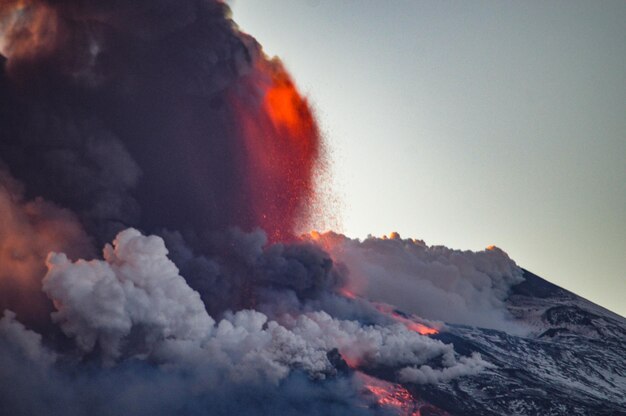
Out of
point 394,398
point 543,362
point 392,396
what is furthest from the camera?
point 543,362

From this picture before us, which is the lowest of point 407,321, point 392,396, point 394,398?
point 394,398

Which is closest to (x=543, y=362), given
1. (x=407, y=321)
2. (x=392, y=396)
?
(x=407, y=321)

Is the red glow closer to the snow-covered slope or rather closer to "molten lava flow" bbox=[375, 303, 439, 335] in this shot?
the snow-covered slope

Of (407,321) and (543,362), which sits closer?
(407,321)

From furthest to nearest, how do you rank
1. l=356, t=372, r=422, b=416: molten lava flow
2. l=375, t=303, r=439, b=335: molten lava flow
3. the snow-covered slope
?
l=375, t=303, r=439, b=335: molten lava flow < the snow-covered slope < l=356, t=372, r=422, b=416: molten lava flow

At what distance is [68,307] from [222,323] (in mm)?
16312

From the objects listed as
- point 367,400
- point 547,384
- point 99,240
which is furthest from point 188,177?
point 547,384

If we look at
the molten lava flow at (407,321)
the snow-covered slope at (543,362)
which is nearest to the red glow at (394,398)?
the snow-covered slope at (543,362)

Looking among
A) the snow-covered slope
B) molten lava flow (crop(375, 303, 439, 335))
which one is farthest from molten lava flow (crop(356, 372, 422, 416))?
molten lava flow (crop(375, 303, 439, 335))

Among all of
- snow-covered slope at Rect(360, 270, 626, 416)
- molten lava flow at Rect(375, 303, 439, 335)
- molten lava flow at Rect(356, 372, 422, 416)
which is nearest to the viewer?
molten lava flow at Rect(356, 372, 422, 416)

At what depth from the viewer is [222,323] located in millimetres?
50188

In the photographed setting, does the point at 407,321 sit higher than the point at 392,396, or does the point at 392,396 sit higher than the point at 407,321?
the point at 407,321

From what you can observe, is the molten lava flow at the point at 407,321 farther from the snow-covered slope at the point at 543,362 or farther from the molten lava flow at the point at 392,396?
the molten lava flow at the point at 392,396

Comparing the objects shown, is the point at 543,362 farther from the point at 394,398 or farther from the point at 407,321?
the point at 394,398
